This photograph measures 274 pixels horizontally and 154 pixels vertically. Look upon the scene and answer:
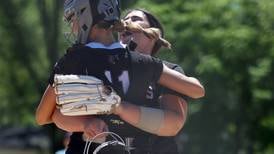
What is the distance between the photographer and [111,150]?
3531 mm

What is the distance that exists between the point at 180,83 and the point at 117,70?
1.16 ft

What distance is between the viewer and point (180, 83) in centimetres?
372

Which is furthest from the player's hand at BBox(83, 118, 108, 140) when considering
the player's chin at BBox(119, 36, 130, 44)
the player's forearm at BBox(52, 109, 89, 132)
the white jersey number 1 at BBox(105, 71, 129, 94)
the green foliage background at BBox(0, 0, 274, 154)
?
the green foliage background at BBox(0, 0, 274, 154)

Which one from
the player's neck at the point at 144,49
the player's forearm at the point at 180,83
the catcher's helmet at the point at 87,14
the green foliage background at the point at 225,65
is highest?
the catcher's helmet at the point at 87,14

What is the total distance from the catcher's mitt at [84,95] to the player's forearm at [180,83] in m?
0.34

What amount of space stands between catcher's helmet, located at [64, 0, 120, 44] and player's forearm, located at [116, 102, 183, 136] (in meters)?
0.39

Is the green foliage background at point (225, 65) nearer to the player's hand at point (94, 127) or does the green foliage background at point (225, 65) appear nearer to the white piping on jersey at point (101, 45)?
the white piping on jersey at point (101, 45)

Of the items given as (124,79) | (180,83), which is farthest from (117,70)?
(180,83)

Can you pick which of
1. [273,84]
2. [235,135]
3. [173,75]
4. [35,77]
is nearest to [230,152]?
[235,135]

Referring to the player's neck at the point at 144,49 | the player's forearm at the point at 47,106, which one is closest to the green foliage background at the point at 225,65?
the player's neck at the point at 144,49

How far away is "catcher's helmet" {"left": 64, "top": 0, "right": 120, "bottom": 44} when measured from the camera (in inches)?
142

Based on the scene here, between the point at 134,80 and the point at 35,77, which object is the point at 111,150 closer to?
the point at 134,80

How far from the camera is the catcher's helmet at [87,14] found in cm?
360

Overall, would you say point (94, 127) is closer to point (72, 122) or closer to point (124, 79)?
point (72, 122)
